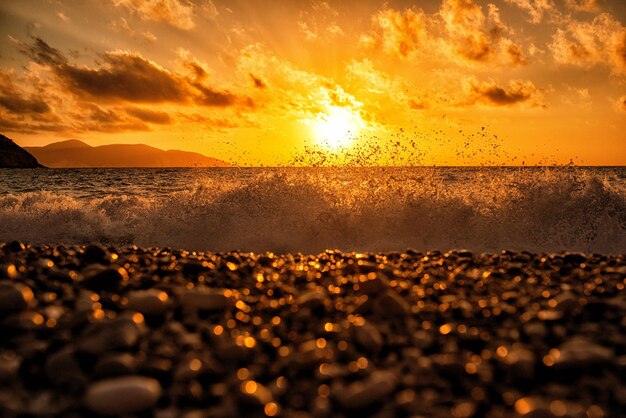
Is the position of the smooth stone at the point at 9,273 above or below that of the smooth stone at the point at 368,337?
below

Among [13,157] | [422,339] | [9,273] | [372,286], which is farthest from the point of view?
[13,157]

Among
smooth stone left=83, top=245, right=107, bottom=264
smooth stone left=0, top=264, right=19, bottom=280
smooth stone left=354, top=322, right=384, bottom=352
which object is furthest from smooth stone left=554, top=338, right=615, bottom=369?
smooth stone left=83, top=245, right=107, bottom=264

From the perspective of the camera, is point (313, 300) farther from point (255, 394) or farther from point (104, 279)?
point (104, 279)

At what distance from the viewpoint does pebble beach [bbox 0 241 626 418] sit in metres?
1.94

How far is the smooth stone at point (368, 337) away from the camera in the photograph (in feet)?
8.14

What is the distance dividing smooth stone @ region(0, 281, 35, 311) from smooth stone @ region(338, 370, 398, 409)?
2193 mm

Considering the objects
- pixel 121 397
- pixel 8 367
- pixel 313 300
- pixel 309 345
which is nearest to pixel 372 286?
pixel 313 300

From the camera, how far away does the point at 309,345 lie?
2447mm

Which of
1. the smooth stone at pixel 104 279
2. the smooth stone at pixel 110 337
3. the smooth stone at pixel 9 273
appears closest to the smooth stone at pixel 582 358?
the smooth stone at pixel 110 337

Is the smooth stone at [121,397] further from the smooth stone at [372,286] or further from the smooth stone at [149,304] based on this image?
the smooth stone at [372,286]

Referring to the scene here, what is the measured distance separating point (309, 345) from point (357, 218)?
7.12 meters

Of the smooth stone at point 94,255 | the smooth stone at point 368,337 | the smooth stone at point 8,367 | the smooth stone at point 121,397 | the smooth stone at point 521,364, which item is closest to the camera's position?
the smooth stone at point 121,397

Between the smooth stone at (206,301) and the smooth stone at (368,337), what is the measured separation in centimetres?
99

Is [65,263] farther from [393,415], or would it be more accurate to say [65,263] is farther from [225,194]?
[225,194]
